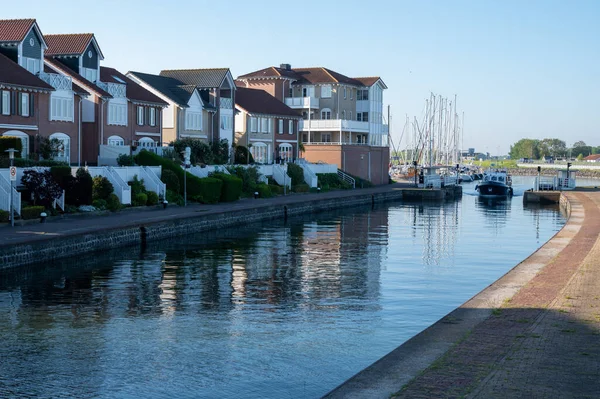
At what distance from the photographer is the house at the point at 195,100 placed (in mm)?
69250

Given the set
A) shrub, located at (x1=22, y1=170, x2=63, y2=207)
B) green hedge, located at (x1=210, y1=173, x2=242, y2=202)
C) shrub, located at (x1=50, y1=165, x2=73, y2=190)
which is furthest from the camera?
green hedge, located at (x1=210, y1=173, x2=242, y2=202)

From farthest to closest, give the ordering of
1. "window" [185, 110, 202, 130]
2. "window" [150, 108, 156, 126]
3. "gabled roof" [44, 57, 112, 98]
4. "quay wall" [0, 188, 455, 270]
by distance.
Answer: "window" [185, 110, 202, 130]
"window" [150, 108, 156, 126]
"gabled roof" [44, 57, 112, 98]
"quay wall" [0, 188, 455, 270]

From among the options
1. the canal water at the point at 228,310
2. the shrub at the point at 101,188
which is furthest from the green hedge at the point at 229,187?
the shrub at the point at 101,188

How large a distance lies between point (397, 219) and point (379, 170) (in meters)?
38.9

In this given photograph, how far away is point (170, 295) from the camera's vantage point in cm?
2603

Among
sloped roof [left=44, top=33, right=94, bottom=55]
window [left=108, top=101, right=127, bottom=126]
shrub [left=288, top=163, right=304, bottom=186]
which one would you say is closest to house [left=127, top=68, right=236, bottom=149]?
shrub [left=288, top=163, right=304, bottom=186]

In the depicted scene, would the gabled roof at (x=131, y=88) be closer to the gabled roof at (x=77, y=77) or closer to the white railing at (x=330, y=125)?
the gabled roof at (x=77, y=77)

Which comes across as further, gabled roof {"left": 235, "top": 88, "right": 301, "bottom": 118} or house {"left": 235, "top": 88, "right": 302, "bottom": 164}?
gabled roof {"left": 235, "top": 88, "right": 301, "bottom": 118}

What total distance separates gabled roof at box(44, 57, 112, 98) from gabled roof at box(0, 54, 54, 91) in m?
6.04

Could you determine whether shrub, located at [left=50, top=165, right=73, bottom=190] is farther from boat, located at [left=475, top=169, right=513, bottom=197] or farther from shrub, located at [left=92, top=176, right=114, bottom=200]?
boat, located at [left=475, top=169, right=513, bottom=197]

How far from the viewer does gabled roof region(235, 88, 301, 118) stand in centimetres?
8206

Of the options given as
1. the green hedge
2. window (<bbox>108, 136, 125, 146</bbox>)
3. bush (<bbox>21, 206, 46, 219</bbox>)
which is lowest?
bush (<bbox>21, 206, 46, 219</bbox>)

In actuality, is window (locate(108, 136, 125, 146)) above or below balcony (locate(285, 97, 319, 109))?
below

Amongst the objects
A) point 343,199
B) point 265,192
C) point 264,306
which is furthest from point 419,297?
point 343,199
